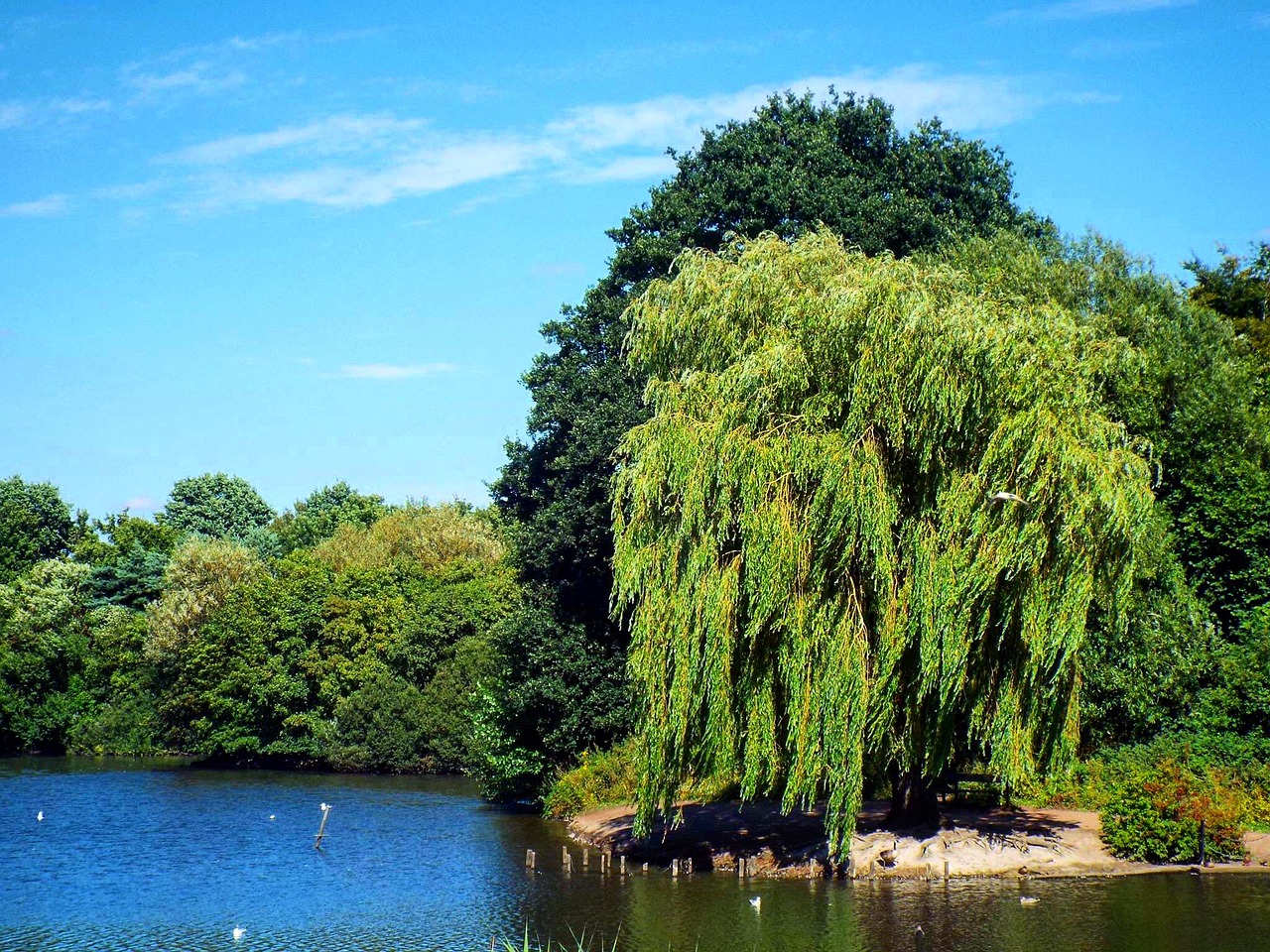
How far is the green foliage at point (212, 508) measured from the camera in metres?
89.1

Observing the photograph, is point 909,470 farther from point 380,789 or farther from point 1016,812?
point 380,789

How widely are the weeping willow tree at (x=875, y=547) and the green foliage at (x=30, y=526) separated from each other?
71.3m

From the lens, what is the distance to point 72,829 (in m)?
39.7

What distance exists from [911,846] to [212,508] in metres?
73.9

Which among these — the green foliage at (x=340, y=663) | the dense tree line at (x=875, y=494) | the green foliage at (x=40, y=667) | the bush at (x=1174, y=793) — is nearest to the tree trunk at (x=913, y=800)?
the dense tree line at (x=875, y=494)

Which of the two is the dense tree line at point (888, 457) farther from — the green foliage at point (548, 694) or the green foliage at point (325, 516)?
the green foliage at point (325, 516)

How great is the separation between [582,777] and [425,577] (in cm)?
2930

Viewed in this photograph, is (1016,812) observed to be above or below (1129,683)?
below

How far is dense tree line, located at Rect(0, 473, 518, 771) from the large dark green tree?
46.9 ft

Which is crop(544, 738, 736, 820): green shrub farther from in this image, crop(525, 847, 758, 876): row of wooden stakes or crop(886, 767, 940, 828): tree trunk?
crop(886, 767, 940, 828): tree trunk

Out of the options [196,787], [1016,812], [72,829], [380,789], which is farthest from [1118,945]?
[196,787]

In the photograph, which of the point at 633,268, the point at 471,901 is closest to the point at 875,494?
the point at 471,901

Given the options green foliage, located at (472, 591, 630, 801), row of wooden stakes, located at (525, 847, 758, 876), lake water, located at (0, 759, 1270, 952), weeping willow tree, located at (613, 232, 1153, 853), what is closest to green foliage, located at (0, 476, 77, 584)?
lake water, located at (0, 759, 1270, 952)

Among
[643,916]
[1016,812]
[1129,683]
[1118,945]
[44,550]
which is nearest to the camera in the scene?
[1118,945]
